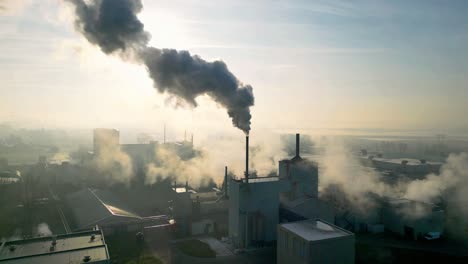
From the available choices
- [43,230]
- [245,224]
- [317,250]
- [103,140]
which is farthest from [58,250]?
[103,140]

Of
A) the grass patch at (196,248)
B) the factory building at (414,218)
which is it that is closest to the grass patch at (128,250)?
the grass patch at (196,248)

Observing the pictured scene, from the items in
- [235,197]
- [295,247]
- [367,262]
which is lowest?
[367,262]

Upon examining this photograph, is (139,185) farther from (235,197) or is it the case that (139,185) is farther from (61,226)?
(235,197)

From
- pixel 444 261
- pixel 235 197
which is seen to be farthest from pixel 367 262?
pixel 235 197

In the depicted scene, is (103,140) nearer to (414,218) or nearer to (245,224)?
(245,224)

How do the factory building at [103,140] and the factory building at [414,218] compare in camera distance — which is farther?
the factory building at [103,140]

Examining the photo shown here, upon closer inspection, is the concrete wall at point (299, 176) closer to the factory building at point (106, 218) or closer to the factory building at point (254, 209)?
the factory building at point (254, 209)
